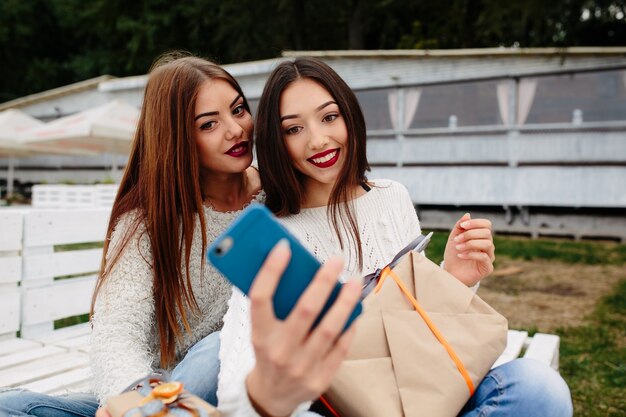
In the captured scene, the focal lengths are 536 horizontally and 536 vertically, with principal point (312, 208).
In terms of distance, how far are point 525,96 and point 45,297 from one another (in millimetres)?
10025

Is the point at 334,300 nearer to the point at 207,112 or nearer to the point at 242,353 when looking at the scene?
the point at 242,353

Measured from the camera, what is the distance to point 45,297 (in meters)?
3.10

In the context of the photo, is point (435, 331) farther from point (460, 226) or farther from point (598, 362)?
point (598, 362)

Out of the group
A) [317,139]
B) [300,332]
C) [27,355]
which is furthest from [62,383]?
[300,332]

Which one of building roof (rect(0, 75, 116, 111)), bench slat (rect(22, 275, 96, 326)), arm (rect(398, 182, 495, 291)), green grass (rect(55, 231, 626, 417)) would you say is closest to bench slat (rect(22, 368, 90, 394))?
bench slat (rect(22, 275, 96, 326))

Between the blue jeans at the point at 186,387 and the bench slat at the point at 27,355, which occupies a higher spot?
the blue jeans at the point at 186,387

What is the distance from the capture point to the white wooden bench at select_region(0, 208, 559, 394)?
2.70 meters

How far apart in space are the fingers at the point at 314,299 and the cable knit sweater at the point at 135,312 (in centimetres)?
84

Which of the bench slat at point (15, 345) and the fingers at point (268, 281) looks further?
the bench slat at point (15, 345)

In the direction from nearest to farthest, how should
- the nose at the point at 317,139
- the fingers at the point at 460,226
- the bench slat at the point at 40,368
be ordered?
the fingers at the point at 460,226 < the nose at the point at 317,139 < the bench slat at the point at 40,368

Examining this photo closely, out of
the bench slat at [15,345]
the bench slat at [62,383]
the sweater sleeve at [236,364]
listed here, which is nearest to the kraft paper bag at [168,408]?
the sweater sleeve at [236,364]

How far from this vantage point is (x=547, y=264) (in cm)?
757

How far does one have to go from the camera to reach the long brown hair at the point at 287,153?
2.07 metres

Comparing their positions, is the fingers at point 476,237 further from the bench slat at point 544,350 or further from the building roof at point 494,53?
the building roof at point 494,53
